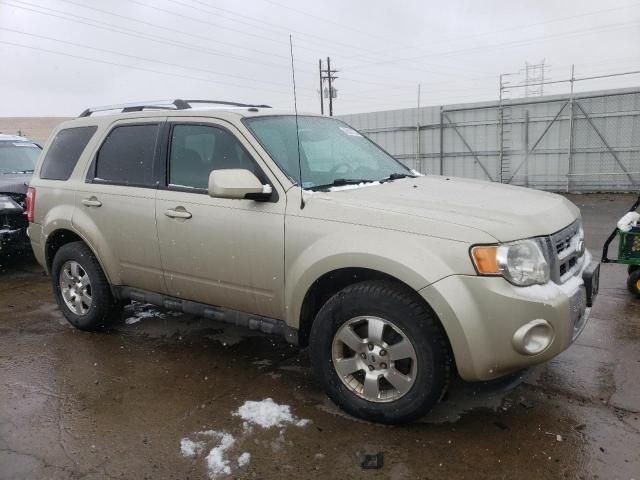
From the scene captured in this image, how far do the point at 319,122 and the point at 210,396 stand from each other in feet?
7.37

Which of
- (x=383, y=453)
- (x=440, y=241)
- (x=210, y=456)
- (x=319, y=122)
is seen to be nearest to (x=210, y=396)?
(x=210, y=456)

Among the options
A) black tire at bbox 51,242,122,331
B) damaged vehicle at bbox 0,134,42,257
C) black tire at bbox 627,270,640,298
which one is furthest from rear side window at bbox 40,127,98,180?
black tire at bbox 627,270,640,298

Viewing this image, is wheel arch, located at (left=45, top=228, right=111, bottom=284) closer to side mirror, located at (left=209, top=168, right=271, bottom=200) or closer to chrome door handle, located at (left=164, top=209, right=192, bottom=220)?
chrome door handle, located at (left=164, top=209, right=192, bottom=220)

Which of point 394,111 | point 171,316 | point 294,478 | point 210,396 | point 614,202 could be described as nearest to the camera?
point 294,478

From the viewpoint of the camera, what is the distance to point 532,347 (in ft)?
8.87

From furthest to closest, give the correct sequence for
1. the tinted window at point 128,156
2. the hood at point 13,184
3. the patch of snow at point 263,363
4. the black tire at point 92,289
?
the hood at point 13,184 → the black tire at point 92,289 → the tinted window at point 128,156 → the patch of snow at point 263,363

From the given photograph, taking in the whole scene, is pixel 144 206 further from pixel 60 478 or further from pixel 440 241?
pixel 440 241

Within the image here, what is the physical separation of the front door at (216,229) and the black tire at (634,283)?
3.75 meters

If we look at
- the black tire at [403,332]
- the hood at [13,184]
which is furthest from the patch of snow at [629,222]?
the hood at [13,184]

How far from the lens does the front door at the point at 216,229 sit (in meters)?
3.37

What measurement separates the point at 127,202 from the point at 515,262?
2880 mm

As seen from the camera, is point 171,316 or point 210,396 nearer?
point 210,396

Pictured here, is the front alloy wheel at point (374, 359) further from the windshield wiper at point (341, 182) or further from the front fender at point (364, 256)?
the windshield wiper at point (341, 182)

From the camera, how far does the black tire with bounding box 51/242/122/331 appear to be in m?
4.50
